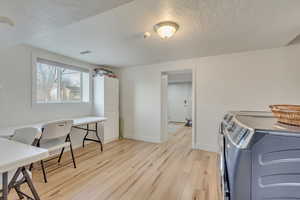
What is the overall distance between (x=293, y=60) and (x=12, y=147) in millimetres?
4306

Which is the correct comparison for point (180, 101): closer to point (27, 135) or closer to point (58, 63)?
point (58, 63)

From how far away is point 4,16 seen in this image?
1377 mm

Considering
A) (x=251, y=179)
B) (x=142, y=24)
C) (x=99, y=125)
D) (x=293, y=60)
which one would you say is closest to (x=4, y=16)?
(x=142, y=24)

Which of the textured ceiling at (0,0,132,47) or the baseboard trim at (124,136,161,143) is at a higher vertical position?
the textured ceiling at (0,0,132,47)

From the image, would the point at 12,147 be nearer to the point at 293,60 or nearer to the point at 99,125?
the point at 99,125

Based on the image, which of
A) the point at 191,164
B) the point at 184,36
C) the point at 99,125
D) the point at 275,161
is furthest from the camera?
the point at 99,125

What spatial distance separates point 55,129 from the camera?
7.07 feet

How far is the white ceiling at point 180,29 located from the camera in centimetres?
147

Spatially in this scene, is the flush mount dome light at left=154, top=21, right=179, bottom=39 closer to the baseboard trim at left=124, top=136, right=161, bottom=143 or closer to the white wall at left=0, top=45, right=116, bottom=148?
the white wall at left=0, top=45, right=116, bottom=148

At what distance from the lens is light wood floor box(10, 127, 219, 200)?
1798 mm

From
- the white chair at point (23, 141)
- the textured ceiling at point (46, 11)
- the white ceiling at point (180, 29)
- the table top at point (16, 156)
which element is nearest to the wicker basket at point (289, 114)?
the white ceiling at point (180, 29)

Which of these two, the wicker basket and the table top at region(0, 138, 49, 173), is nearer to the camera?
the wicker basket

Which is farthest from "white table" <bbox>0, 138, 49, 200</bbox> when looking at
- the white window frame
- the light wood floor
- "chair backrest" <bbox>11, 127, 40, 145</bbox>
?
the white window frame

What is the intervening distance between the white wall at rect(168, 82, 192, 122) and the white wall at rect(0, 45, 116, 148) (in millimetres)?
5300
